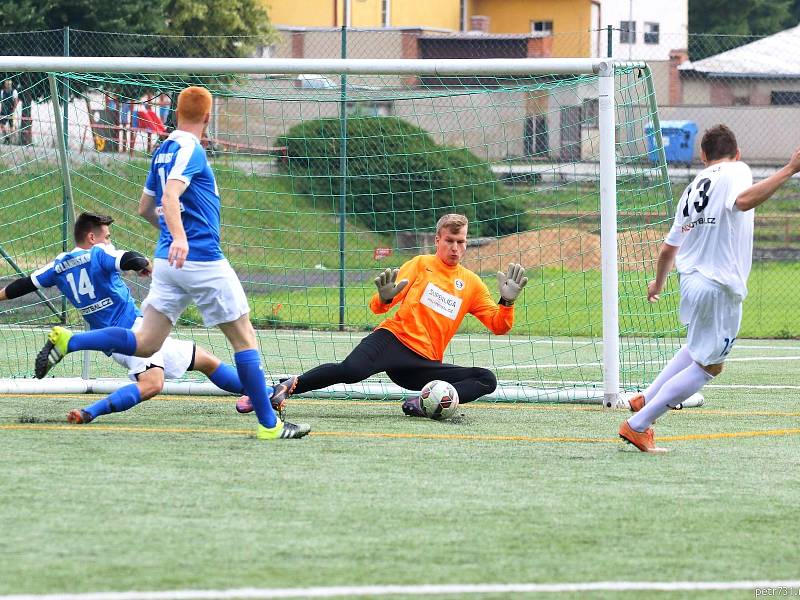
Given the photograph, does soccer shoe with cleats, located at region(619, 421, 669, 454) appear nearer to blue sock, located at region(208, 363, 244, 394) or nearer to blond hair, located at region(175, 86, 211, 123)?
blue sock, located at region(208, 363, 244, 394)

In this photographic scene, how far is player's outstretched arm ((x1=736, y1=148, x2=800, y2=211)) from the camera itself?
276 inches

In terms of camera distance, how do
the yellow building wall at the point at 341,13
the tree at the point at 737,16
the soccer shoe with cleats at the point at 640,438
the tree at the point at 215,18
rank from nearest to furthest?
the soccer shoe with cleats at the point at 640,438 < the tree at the point at 215,18 < the yellow building wall at the point at 341,13 < the tree at the point at 737,16

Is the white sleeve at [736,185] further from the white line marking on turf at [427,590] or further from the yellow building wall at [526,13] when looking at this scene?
the yellow building wall at [526,13]

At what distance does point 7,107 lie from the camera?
12.9m

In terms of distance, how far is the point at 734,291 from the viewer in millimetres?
7465

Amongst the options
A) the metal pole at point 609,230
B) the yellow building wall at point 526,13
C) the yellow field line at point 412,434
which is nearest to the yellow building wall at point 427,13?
the yellow building wall at point 526,13

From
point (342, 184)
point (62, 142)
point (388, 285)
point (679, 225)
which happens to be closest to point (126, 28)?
point (342, 184)

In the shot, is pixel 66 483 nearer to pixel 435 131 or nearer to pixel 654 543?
pixel 654 543

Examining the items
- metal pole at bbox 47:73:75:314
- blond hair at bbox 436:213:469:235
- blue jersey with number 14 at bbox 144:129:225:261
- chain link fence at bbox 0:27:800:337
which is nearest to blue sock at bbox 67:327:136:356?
blue jersey with number 14 at bbox 144:129:225:261

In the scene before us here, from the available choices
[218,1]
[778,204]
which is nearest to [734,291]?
[778,204]

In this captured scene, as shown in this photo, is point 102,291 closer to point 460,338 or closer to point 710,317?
point 710,317

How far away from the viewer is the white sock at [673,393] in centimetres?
750

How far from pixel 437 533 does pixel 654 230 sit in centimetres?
635

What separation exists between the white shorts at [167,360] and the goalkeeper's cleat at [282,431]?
1159 millimetres
